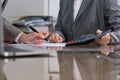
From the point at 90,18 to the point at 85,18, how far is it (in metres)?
0.04

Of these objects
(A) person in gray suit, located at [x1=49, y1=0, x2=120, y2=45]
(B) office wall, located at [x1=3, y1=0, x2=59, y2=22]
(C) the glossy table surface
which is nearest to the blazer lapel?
(A) person in gray suit, located at [x1=49, y1=0, x2=120, y2=45]

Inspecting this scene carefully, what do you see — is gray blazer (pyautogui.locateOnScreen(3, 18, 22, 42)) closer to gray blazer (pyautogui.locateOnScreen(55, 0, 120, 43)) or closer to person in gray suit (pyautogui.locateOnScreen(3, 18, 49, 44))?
person in gray suit (pyautogui.locateOnScreen(3, 18, 49, 44))

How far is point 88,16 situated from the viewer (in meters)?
2.14

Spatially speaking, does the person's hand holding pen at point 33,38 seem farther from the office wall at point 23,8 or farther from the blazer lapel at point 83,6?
the office wall at point 23,8

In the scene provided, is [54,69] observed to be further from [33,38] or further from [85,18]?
[85,18]

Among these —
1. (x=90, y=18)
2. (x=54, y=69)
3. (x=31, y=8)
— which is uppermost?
(x=31, y=8)

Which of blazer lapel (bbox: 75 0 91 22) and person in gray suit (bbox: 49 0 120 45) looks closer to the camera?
person in gray suit (bbox: 49 0 120 45)

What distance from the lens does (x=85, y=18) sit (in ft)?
7.04

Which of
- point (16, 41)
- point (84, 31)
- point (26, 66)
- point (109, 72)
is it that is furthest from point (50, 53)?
point (84, 31)

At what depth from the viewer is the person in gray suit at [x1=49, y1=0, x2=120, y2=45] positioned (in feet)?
6.61

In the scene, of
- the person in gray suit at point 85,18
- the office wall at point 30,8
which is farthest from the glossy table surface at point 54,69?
the office wall at point 30,8

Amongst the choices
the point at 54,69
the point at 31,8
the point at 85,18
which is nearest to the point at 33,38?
the point at 85,18

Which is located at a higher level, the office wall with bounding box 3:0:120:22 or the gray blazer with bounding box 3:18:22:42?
the office wall with bounding box 3:0:120:22

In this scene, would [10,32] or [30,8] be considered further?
[30,8]
